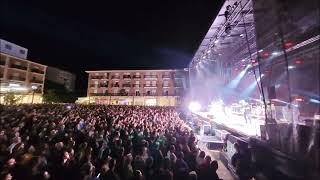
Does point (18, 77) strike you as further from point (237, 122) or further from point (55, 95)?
point (55, 95)

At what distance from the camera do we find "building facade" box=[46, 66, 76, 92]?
5244 centimetres

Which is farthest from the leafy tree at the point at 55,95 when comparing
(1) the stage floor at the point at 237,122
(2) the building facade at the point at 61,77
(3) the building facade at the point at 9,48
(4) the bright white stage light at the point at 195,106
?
(1) the stage floor at the point at 237,122

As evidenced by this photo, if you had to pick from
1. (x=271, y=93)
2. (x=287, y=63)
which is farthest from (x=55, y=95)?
(x=287, y=63)

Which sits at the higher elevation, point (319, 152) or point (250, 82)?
point (250, 82)

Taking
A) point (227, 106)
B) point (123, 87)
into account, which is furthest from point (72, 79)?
point (227, 106)

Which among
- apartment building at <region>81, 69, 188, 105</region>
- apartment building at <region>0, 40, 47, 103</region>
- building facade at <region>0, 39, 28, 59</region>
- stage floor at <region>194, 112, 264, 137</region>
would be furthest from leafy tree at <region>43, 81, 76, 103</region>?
stage floor at <region>194, 112, 264, 137</region>

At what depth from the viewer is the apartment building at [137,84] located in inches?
2096

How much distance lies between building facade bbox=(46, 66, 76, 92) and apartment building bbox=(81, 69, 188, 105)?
592cm

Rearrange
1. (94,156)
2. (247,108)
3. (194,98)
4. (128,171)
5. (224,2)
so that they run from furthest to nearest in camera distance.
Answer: (194,98) → (247,108) → (224,2) → (94,156) → (128,171)

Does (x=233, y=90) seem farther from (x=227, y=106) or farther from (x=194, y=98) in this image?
(x=194, y=98)

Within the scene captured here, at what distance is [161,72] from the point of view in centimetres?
5347

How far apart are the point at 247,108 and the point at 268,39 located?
778cm

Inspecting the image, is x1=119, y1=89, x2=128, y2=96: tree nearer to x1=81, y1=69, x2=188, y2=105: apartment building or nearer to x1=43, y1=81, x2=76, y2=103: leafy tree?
x1=81, y1=69, x2=188, y2=105: apartment building

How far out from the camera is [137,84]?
5447 centimetres
